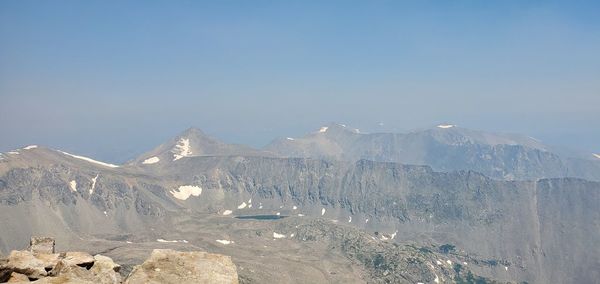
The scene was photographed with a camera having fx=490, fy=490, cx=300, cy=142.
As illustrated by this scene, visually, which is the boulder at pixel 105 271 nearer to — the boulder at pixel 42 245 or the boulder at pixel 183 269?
the boulder at pixel 183 269

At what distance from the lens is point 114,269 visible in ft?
120

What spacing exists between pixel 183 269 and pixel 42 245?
20826 mm

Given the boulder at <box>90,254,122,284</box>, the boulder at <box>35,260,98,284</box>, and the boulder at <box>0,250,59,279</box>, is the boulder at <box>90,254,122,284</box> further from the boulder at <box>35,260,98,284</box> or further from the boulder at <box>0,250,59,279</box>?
the boulder at <box>0,250,59,279</box>

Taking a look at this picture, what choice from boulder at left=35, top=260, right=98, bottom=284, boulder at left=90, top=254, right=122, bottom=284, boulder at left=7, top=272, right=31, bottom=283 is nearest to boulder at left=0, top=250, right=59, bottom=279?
boulder at left=7, top=272, right=31, bottom=283

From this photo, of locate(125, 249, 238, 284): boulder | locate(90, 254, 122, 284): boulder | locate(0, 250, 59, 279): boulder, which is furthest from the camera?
locate(90, 254, 122, 284): boulder

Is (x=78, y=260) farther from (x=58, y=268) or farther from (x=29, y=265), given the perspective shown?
(x=29, y=265)

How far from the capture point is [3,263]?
109 feet

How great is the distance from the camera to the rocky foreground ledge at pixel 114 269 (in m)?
31.1

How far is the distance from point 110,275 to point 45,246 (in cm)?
1466

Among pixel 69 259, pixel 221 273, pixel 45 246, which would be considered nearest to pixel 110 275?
pixel 69 259

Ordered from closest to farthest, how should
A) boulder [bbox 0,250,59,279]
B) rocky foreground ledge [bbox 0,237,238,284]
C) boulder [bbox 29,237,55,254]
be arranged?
rocky foreground ledge [bbox 0,237,238,284] → boulder [bbox 0,250,59,279] → boulder [bbox 29,237,55,254]

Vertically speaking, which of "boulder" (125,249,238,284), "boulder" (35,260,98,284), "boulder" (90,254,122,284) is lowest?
"boulder" (90,254,122,284)

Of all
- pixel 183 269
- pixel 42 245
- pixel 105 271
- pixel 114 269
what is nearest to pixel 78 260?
pixel 105 271

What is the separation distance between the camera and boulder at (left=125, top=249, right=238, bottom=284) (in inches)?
1216
